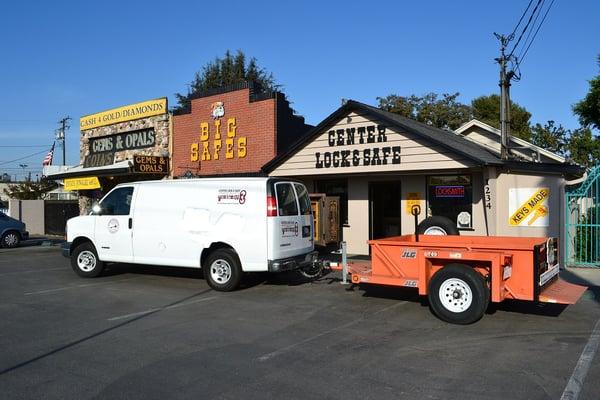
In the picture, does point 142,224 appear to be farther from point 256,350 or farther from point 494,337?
point 494,337

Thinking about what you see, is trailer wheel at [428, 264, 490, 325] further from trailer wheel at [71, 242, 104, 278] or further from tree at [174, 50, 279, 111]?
tree at [174, 50, 279, 111]

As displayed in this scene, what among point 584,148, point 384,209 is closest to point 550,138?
point 584,148

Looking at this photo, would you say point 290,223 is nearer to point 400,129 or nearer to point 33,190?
point 400,129

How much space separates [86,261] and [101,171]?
32.6 feet

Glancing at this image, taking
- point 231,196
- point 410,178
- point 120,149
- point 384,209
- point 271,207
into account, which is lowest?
point 384,209

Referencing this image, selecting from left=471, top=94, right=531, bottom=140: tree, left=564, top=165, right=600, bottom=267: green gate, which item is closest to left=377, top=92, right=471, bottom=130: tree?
left=471, top=94, right=531, bottom=140: tree

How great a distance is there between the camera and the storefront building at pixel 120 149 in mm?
19672

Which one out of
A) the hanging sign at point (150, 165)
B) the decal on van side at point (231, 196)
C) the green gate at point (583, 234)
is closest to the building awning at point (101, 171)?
the hanging sign at point (150, 165)

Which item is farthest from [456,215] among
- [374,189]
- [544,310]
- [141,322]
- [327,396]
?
[327,396]

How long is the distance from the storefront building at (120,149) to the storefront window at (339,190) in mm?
6537

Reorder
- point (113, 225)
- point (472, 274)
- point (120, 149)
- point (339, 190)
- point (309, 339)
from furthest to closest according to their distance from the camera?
point (120, 149)
point (339, 190)
point (113, 225)
point (472, 274)
point (309, 339)

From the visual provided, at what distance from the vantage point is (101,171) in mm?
21047

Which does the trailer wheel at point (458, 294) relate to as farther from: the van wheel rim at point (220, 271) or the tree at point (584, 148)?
the tree at point (584, 148)

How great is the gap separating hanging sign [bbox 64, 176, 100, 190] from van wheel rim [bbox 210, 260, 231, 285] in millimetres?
13372
